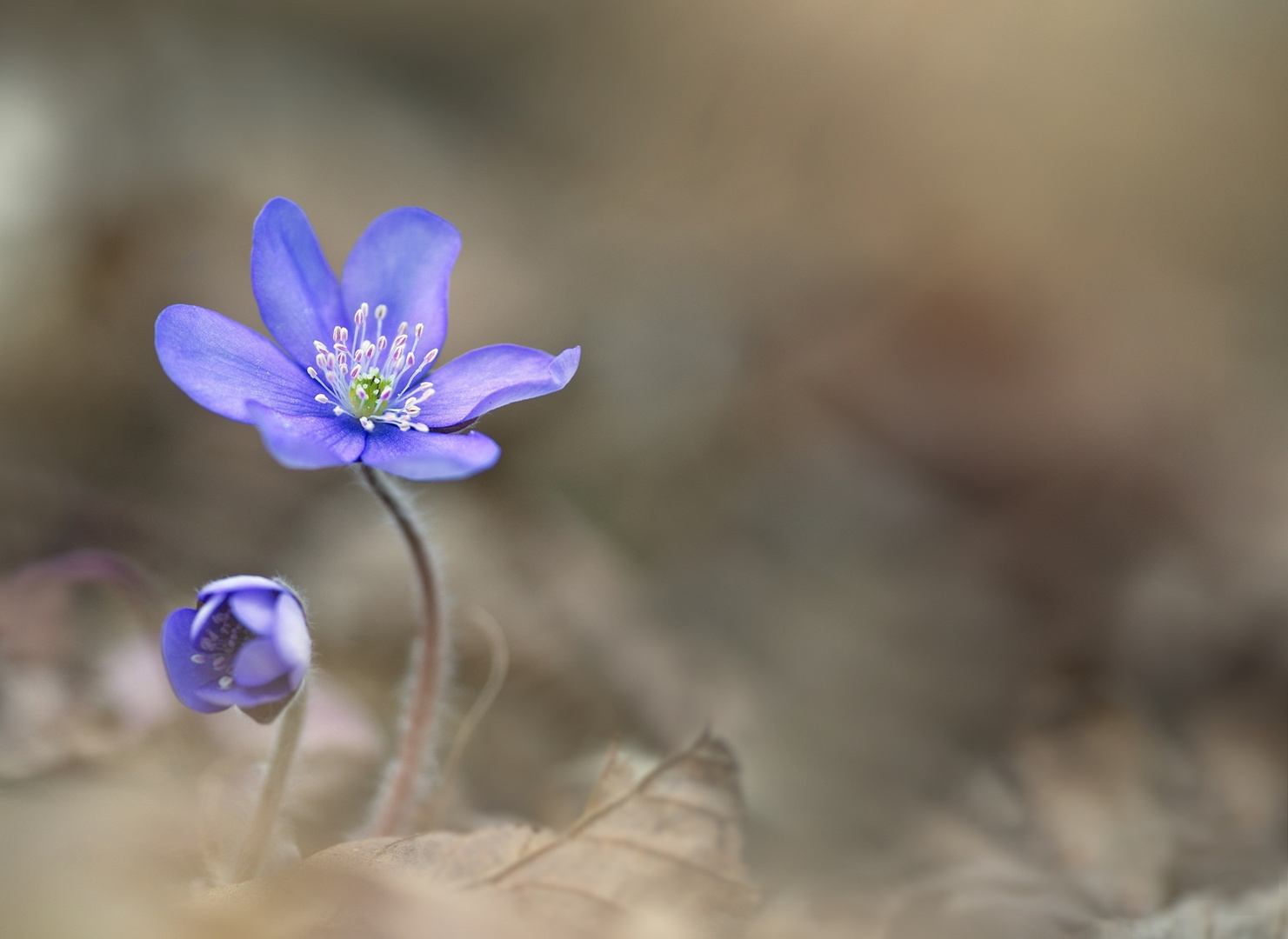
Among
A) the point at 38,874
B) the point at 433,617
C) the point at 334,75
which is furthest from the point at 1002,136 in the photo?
the point at 38,874

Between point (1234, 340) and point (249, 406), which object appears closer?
point (249, 406)

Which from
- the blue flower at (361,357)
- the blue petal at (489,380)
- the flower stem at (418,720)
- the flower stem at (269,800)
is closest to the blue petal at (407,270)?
the blue flower at (361,357)

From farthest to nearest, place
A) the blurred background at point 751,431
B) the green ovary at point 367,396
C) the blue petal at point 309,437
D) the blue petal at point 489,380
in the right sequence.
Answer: the blurred background at point 751,431 < the green ovary at point 367,396 < the blue petal at point 489,380 < the blue petal at point 309,437

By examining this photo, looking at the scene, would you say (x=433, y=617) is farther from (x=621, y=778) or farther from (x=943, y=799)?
(x=943, y=799)

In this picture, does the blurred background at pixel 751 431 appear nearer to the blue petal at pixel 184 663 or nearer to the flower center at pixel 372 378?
the blue petal at pixel 184 663

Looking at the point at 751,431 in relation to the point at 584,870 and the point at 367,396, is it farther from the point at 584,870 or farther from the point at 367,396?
the point at 584,870
